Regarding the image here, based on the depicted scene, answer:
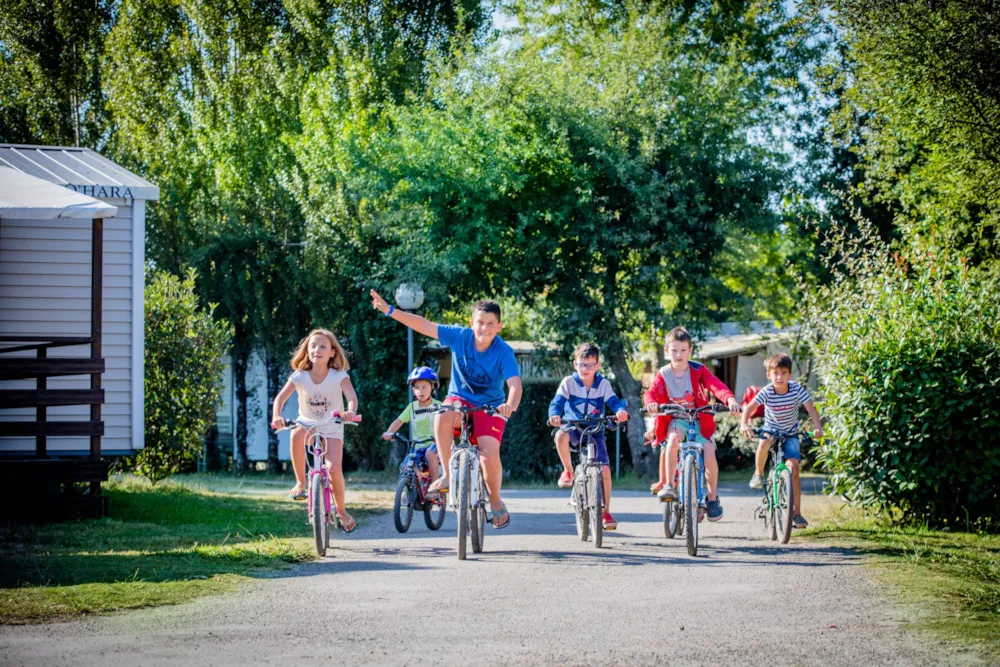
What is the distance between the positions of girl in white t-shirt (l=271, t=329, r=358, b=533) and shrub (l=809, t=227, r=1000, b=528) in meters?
4.73

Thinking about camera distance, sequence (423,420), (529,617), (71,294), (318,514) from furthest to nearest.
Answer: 1. (71,294)
2. (423,420)
3. (318,514)
4. (529,617)

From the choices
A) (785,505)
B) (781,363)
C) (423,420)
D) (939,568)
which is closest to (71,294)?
(423,420)

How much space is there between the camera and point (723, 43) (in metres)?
26.8

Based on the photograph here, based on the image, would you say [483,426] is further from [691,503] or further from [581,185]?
[581,185]

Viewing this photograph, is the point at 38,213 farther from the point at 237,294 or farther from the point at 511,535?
the point at 237,294

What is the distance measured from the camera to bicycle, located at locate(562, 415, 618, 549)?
9.68 metres

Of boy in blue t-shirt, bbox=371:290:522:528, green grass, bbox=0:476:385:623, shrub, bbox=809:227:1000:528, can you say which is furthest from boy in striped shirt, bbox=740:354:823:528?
green grass, bbox=0:476:385:623

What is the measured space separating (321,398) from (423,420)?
6.91 feet

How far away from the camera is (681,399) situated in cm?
1007

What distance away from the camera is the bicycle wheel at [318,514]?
29.8 feet

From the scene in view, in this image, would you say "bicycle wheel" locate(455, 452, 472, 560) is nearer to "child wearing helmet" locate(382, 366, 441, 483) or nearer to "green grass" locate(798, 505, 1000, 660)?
"child wearing helmet" locate(382, 366, 441, 483)

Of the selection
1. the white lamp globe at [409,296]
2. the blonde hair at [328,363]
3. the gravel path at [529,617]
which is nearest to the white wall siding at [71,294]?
the blonde hair at [328,363]

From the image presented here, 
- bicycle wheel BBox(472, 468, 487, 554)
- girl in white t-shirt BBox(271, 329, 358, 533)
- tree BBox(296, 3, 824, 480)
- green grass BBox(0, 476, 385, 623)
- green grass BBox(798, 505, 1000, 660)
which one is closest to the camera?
green grass BBox(798, 505, 1000, 660)

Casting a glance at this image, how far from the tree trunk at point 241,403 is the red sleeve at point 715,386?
1637 centimetres
